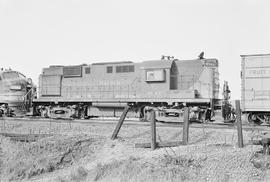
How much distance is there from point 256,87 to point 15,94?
1515 cm

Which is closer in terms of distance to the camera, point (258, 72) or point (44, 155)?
point (44, 155)

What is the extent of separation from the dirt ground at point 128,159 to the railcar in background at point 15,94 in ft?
30.5

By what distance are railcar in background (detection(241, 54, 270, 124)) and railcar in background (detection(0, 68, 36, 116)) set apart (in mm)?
13528

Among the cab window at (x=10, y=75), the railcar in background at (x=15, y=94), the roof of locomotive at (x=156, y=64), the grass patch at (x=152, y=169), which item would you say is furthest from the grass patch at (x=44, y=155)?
the cab window at (x=10, y=75)

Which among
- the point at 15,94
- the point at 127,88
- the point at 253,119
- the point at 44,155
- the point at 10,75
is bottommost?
the point at 44,155

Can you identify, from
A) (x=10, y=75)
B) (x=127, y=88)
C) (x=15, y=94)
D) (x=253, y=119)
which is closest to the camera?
(x=253, y=119)

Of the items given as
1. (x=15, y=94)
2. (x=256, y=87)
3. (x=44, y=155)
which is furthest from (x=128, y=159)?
(x=15, y=94)

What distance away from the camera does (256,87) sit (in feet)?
58.7

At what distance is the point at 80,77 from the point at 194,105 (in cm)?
787

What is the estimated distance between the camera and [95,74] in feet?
71.8

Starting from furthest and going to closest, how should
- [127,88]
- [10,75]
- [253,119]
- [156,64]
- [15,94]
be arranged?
[10,75] < [15,94] < [127,88] < [156,64] < [253,119]

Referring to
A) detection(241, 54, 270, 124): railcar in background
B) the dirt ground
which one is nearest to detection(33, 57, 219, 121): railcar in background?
detection(241, 54, 270, 124): railcar in background

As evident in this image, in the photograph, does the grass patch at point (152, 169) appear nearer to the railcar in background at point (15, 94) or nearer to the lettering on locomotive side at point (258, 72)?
the lettering on locomotive side at point (258, 72)

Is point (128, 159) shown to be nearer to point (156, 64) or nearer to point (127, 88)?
point (156, 64)
